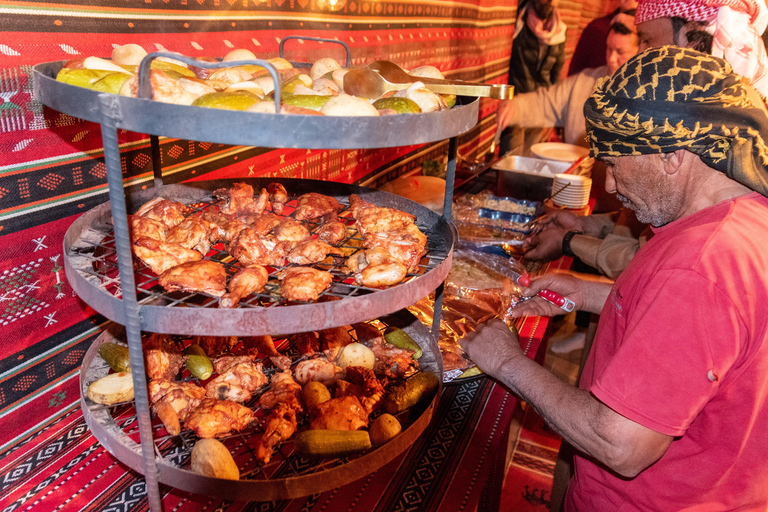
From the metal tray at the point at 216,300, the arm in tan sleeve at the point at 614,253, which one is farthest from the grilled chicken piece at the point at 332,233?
the arm in tan sleeve at the point at 614,253

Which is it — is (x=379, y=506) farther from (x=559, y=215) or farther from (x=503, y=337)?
(x=559, y=215)

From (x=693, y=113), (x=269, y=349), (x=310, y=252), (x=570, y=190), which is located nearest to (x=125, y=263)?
(x=310, y=252)

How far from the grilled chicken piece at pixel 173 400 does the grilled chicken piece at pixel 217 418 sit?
34mm

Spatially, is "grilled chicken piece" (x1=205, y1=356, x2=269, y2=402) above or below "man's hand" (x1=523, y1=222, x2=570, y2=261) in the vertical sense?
above

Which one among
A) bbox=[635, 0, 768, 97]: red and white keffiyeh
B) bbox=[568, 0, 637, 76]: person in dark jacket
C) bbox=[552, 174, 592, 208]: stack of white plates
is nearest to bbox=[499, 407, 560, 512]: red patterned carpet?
bbox=[552, 174, 592, 208]: stack of white plates

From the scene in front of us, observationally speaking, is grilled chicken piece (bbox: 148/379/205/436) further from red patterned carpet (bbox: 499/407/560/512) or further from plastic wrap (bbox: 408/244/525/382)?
red patterned carpet (bbox: 499/407/560/512)

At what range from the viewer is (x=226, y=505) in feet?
5.56

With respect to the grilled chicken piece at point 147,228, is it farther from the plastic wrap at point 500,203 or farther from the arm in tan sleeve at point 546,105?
the arm in tan sleeve at point 546,105

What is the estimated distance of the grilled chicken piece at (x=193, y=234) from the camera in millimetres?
1729

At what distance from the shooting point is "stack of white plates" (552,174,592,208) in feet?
14.9

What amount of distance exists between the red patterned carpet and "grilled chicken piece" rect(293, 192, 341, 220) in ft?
8.16

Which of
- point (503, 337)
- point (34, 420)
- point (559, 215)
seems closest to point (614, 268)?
point (559, 215)

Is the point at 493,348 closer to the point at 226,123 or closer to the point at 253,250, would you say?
the point at 253,250

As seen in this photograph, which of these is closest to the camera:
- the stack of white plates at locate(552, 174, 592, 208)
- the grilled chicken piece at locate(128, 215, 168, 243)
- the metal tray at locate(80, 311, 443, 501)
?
the metal tray at locate(80, 311, 443, 501)
